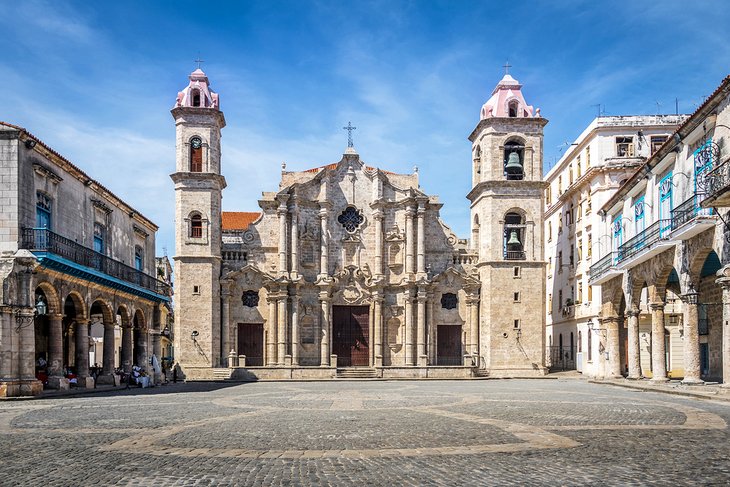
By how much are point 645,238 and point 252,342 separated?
23.4 meters

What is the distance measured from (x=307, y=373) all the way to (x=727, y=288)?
22542 mm

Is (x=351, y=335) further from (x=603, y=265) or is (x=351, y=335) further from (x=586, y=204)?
(x=586, y=204)

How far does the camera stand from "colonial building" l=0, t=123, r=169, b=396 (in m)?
23.3

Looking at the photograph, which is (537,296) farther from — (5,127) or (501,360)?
(5,127)

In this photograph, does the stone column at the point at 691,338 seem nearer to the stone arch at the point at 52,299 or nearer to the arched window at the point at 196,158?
the stone arch at the point at 52,299

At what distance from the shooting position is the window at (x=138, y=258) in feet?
123

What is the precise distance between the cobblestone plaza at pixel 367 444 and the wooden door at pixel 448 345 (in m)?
23.3

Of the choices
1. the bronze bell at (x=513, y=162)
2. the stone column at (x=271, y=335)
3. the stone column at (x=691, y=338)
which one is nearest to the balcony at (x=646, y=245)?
the stone column at (x=691, y=338)

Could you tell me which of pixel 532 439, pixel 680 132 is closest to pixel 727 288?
pixel 680 132

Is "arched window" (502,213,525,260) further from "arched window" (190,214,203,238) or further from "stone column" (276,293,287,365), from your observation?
"arched window" (190,214,203,238)

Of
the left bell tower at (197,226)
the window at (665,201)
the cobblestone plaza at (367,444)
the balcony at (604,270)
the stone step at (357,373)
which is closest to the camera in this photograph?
the cobblestone plaza at (367,444)

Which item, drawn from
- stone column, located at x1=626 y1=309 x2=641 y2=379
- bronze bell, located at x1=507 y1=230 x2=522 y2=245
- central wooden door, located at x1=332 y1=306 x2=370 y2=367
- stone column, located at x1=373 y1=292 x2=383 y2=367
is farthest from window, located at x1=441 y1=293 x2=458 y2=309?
stone column, located at x1=626 y1=309 x2=641 y2=379

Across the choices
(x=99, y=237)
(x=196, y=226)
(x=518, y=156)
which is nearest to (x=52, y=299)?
(x=99, y=237)

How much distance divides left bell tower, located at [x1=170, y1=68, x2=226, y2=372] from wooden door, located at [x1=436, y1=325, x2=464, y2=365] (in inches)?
498
